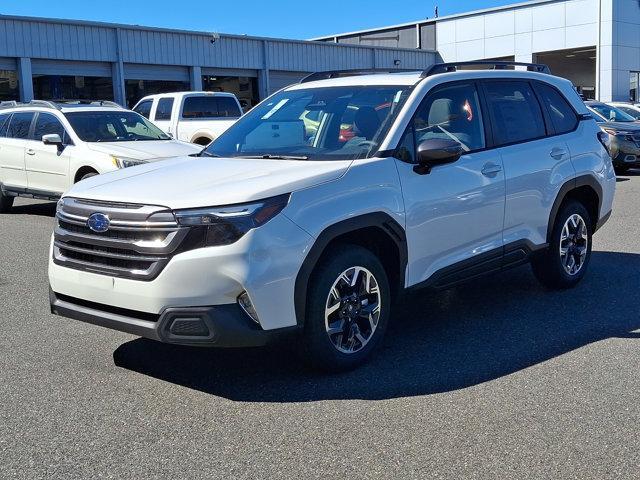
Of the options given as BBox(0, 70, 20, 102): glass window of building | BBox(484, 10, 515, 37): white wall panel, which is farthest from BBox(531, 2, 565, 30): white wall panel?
BBox(0, 70, 20, 102): glass window of building

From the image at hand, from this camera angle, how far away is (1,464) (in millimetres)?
3646

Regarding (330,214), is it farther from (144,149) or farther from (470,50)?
(470,50)

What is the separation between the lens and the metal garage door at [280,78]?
1313 inches

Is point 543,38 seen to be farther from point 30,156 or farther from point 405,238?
point 405,238

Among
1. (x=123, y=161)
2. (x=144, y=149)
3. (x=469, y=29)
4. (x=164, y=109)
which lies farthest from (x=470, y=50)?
(x=123, y=161)

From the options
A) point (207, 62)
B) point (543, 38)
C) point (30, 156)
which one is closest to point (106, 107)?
point (30, 156)

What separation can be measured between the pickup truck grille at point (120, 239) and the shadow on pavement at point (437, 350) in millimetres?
819

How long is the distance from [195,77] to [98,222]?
88.6 ft

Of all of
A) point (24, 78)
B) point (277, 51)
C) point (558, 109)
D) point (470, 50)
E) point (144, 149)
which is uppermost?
point (470, 50)

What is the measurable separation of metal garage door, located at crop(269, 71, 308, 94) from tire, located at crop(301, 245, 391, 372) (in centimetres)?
2867

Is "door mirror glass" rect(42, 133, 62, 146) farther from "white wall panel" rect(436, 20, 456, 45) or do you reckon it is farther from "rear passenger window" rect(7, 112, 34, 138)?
"white wall panel" rect(436, 20, 456, 45)

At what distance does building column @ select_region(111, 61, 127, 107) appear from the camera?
27875 mm

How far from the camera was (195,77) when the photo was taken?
30.5 m

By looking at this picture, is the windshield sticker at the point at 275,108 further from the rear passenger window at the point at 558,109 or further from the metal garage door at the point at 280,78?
the metal garage door at the point at 280,78
